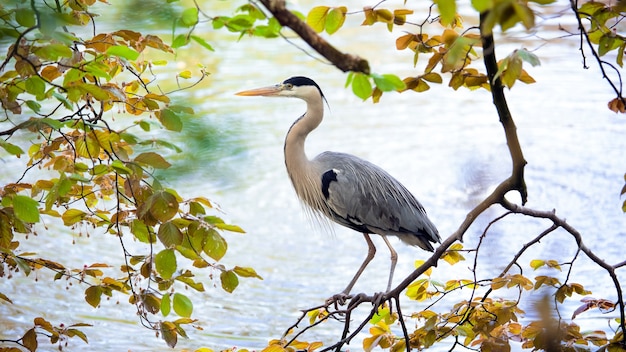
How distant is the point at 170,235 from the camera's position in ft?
5.35

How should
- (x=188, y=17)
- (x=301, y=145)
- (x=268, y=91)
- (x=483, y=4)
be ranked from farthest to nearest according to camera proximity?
1. (x=301, y=145)
2. (x=268, y=91)
3. (x=188, y=17)
4. (x=483, y=4)

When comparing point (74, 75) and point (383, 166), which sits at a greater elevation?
point (74, 75)

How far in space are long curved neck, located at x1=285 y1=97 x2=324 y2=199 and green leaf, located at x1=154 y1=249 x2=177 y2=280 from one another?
1170mm

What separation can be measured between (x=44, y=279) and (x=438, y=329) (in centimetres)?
303

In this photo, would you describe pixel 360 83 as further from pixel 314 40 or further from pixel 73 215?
pixel 73 215

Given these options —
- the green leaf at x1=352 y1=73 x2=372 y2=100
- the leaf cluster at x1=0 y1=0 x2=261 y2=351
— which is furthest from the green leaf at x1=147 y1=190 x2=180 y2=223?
the green leaf at x1=352 y1=73 x2=372 y2=100

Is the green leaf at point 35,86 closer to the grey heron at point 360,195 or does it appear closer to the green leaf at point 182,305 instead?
the green leaf at point 182,305

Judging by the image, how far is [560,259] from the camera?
4488mm

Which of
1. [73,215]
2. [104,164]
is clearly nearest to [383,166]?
[73,215]

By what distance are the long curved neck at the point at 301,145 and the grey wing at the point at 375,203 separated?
8 cm

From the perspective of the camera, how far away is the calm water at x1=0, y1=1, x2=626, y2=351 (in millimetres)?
4102

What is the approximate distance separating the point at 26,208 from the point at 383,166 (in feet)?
12.8

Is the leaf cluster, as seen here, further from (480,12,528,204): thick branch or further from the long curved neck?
the long curved neck

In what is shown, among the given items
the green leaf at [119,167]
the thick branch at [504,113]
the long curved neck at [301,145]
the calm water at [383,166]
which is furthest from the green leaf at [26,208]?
the calm water at [383,166]
